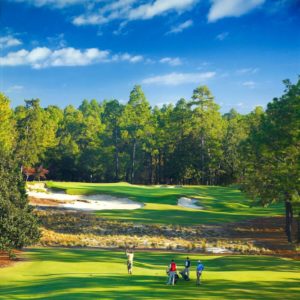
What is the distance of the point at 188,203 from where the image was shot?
213 ft

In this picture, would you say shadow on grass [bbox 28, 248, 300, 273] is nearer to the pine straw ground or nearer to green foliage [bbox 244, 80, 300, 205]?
the pine straw ground

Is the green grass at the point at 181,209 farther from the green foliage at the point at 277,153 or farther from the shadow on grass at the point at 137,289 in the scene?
the shadow on grass at the point at 137,289

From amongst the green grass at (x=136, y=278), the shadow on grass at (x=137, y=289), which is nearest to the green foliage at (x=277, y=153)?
the green grass at (x=136, y=278)

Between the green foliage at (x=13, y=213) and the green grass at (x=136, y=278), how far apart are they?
1.52 meters

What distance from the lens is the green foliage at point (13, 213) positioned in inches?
1152

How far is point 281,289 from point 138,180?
10032 centimetres

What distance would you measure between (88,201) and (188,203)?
48.2ft

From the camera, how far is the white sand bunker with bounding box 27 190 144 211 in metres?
60.3

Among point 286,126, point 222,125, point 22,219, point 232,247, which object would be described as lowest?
point 232,247

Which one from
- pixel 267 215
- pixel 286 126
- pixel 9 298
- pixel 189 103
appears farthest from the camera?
pixel 189 103

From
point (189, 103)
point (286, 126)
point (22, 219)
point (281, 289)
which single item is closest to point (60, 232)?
point (22, 219)

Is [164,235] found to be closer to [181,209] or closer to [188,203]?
[181,209]

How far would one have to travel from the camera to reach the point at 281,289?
21984mm

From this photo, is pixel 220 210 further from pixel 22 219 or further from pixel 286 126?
pixel 22 219
